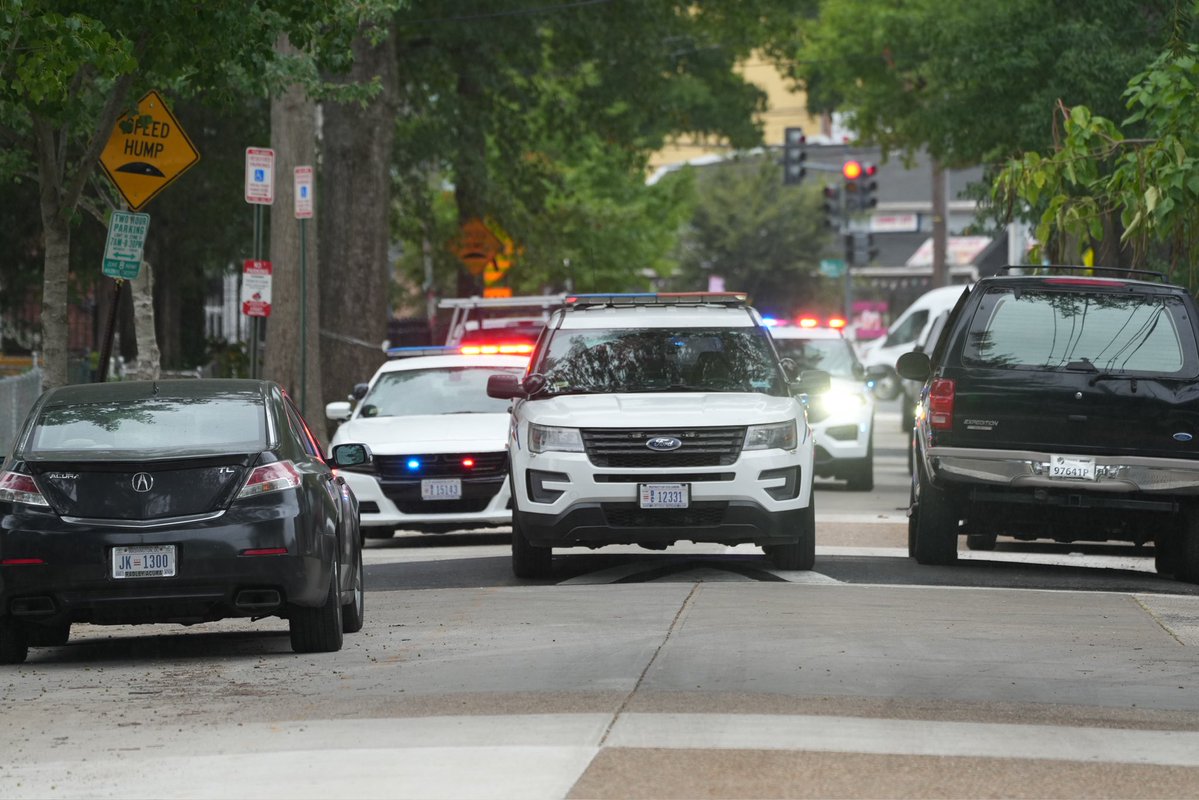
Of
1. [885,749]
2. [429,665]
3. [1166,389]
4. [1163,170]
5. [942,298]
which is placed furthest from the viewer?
[942,298]

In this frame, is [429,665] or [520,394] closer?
[429,665]

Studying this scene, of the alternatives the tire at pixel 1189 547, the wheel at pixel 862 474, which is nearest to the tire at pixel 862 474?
the wheel at pixel 862 474

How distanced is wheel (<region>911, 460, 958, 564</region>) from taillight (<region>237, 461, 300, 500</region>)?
218 inches

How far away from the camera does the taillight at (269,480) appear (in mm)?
10281

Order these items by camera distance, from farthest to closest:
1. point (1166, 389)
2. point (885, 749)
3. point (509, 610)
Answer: point (1166, 389) < point (509, 610) < point (885, 749)

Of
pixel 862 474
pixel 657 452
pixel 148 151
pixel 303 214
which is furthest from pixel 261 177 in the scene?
pixel 657 452

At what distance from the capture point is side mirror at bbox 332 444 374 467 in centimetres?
1159

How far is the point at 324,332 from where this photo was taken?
29234 millimetres

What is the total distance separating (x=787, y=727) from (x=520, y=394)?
647cm

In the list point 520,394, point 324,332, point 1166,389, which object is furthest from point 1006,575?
point 324,332

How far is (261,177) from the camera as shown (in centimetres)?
2158

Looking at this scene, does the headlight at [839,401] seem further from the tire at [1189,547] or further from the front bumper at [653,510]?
the front bumper at [653,510]

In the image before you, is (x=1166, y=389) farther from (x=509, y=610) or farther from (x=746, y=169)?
(x=746, y=169)

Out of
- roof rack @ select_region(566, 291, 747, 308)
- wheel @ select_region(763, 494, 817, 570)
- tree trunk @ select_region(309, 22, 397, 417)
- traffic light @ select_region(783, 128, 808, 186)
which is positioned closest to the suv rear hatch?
wheel @ select_region(763, 494, 817, 570)
